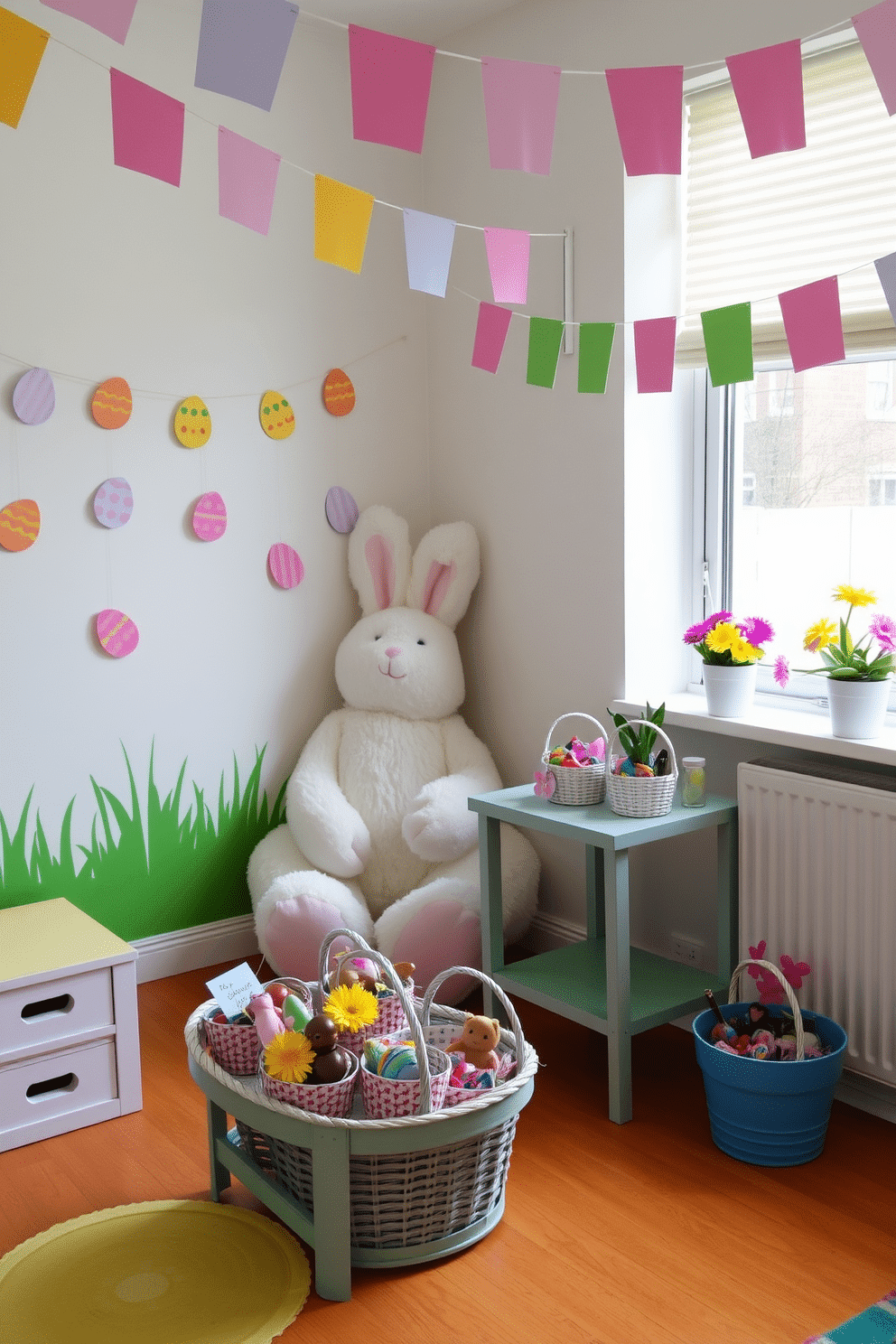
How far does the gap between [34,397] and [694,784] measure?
1.69 metres

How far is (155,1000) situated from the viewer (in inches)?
115

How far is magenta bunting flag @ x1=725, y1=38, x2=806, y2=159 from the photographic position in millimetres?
1753

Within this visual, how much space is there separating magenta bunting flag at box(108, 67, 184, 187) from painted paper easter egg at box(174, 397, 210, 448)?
3.92 ft

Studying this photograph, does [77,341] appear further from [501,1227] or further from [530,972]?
[501,1227]

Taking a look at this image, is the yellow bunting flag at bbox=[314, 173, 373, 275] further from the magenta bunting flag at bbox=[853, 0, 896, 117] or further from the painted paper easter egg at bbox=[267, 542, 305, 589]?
the painted paper easter egg at bbox=[267, 542, 305, 589]

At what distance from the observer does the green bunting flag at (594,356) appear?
2.27 meters

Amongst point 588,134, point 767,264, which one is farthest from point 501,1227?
point 588,134

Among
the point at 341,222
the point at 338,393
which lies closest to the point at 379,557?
the point at 338,393

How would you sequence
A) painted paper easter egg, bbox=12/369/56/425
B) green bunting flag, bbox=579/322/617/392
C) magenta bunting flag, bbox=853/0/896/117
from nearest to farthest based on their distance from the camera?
magenta bunting flag, bbox=853/0/896/117 < green bunting flag, bbox=579/322/617/392 < painted paper easter egg, bbox=12/369/56/425

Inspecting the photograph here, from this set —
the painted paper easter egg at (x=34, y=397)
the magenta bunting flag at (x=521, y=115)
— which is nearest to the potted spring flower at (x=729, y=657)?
the magenta bunting flag at (x=521, y=115)

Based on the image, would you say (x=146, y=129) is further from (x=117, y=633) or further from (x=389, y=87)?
(x=117, y=633)

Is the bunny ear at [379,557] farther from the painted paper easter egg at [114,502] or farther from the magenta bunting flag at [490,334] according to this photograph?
the magenta bunting flag at [490,334]

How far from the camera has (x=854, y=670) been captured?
226cm

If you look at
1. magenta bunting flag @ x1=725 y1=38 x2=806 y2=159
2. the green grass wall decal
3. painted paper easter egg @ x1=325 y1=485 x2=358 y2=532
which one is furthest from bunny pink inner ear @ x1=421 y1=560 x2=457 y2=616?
magenta bunting flag @ x1=725 y1=38 x2=806 y2=159
